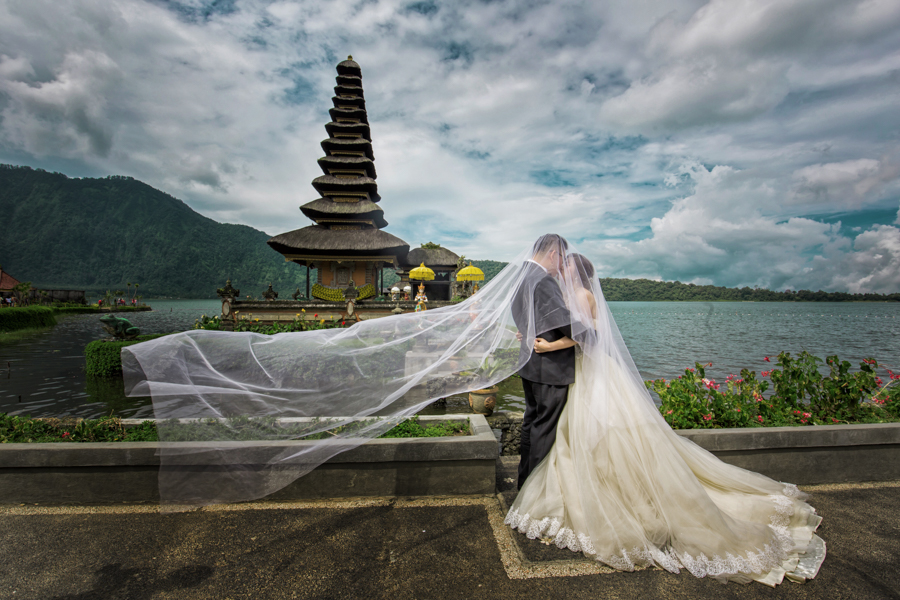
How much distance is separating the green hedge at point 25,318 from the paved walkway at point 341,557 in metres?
34.6

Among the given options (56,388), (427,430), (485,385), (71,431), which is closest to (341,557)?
(427,430)

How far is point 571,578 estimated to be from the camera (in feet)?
7.57

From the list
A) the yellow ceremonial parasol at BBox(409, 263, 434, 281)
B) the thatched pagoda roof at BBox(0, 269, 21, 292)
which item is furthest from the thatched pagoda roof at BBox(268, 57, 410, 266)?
the thatched pagoda roof at BBox(0, 269, 21, 292)

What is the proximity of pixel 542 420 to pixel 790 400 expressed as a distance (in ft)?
10.8

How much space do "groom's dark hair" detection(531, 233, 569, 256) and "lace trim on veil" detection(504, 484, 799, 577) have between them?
2018mm

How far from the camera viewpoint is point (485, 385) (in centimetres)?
317

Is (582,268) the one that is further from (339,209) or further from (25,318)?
(25,318)

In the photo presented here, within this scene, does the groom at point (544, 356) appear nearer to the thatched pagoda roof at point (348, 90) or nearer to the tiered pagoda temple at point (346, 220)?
the tiered pagoda temple at point (346, 220)

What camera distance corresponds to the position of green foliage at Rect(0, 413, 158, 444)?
345 cm

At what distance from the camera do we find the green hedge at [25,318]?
2549 centimetres

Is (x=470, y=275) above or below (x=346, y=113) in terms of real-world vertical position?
below

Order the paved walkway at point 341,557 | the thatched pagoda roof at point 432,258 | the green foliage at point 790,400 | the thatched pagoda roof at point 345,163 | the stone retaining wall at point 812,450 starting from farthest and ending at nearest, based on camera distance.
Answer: the thatched pagoda roof at point 432,258 < the thatched pagoda roof at point 345,163 < the green foliage at point 790,400 < the stone retaining wall at point 812,450 < the paved walkway at point 341,557

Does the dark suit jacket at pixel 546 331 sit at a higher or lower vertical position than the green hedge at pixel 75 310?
higher

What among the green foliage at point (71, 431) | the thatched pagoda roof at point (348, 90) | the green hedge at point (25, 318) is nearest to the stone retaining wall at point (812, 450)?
the green foliage at point (71, 431)
